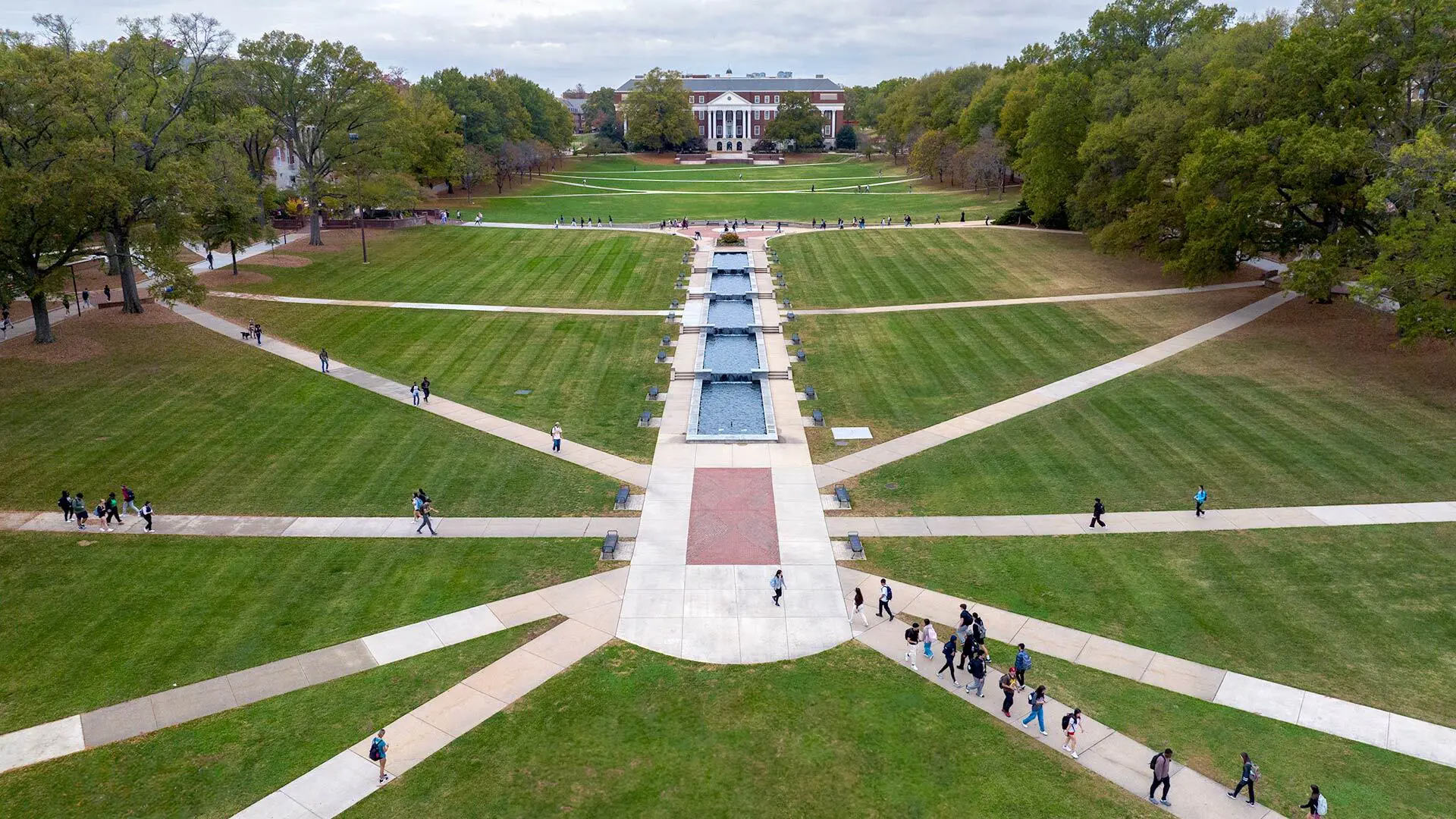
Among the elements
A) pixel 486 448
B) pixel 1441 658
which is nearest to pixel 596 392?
pixel 486 448

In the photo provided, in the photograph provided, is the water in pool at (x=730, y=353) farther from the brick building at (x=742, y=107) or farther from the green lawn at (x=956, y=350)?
the brick building at (x=742, y=107)

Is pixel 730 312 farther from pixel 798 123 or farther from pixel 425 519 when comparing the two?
pixel 798 123

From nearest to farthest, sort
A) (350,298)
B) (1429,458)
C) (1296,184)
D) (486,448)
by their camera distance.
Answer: (1429,458)
(486,448)
(1296,184)
(350,298)

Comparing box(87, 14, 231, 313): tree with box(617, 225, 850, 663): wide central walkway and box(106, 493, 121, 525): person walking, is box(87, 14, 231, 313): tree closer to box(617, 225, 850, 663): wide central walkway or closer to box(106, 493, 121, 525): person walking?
box(106, 493, 121, 525): person walking

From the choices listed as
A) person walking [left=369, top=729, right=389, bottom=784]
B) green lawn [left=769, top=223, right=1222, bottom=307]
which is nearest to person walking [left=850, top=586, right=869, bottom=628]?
person walking [left=369, top=729, right=389, bottom=784]

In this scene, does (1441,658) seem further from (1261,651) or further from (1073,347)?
(1073,347)

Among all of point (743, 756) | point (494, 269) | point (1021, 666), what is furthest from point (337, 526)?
point (494, 269)
